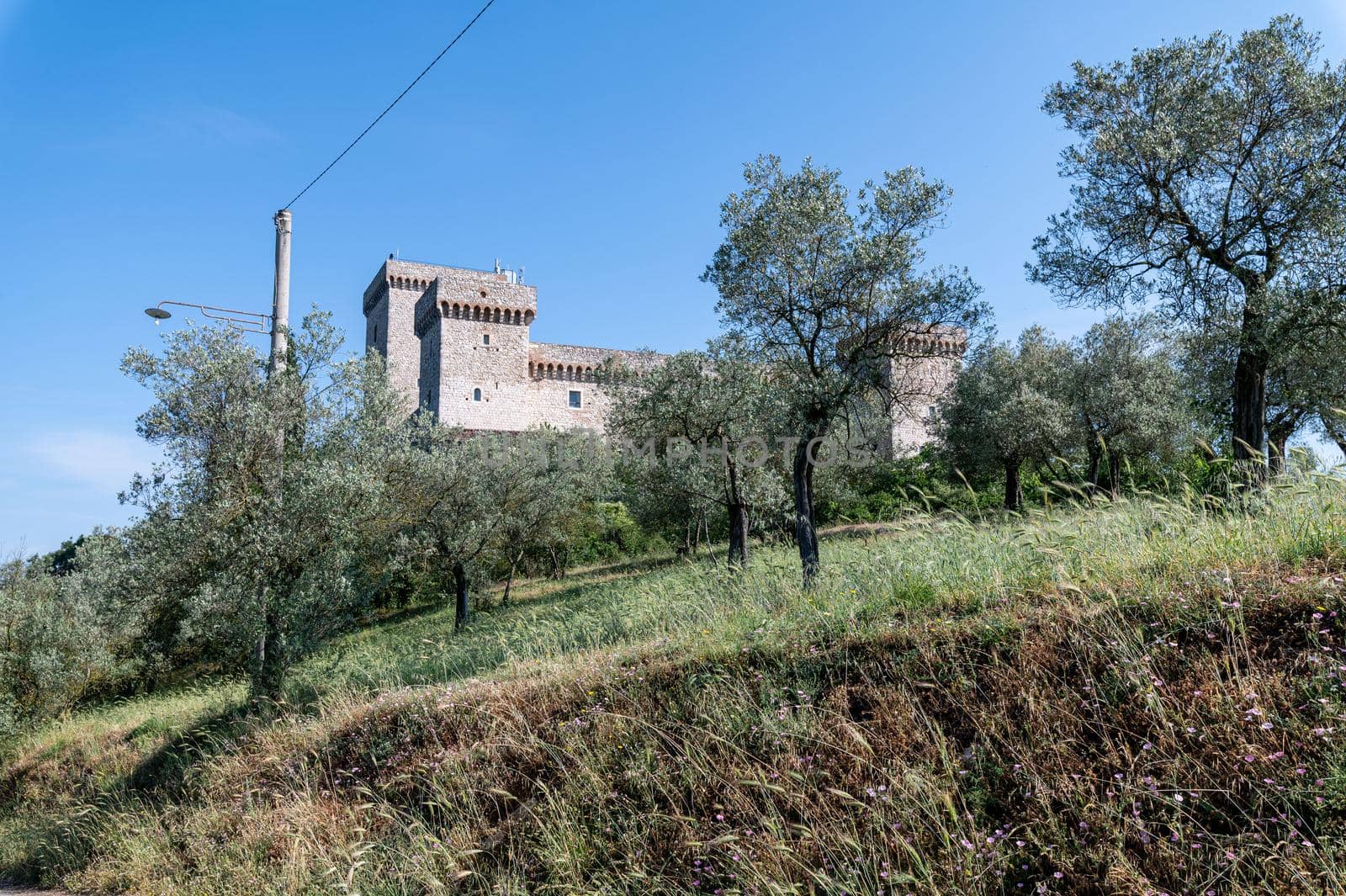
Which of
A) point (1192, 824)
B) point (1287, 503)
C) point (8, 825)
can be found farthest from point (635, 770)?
point (8, 825)

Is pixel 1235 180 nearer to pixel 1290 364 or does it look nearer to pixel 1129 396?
pixel 1290 364

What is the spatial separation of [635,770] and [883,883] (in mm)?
1673

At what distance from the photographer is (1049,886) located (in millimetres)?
2809

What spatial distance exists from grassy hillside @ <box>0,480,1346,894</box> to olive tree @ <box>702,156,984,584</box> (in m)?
6.58

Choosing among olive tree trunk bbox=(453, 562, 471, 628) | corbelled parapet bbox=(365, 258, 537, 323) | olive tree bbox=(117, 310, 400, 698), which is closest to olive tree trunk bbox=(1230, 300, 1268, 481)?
olive tree bbox=(117, 310, 400, 698)

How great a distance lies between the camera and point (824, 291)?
13203mm

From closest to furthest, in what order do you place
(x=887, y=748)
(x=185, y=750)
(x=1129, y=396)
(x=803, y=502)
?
(x=887, y=748)
(x=185, y=750)
(x=803, y=502)
(x=1129, y=396)

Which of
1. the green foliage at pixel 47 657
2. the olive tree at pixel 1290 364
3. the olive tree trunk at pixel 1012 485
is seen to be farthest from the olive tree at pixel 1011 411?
the green foliage at pixel 47 657

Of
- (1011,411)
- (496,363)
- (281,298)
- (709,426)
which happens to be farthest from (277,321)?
(496,363)

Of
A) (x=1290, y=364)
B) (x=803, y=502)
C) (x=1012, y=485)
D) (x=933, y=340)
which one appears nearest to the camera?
(x=1290, y=364)

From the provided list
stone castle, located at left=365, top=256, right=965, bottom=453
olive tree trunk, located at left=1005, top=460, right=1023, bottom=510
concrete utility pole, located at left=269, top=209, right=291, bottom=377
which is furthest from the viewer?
stone castle, located at left=365, top=256, right=965, bottom=453

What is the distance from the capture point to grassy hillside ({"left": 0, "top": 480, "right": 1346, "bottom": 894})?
114 inches

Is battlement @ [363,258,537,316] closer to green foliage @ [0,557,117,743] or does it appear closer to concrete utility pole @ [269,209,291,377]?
green foliage @ [0,557,117,743]

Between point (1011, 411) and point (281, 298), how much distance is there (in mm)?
22813
